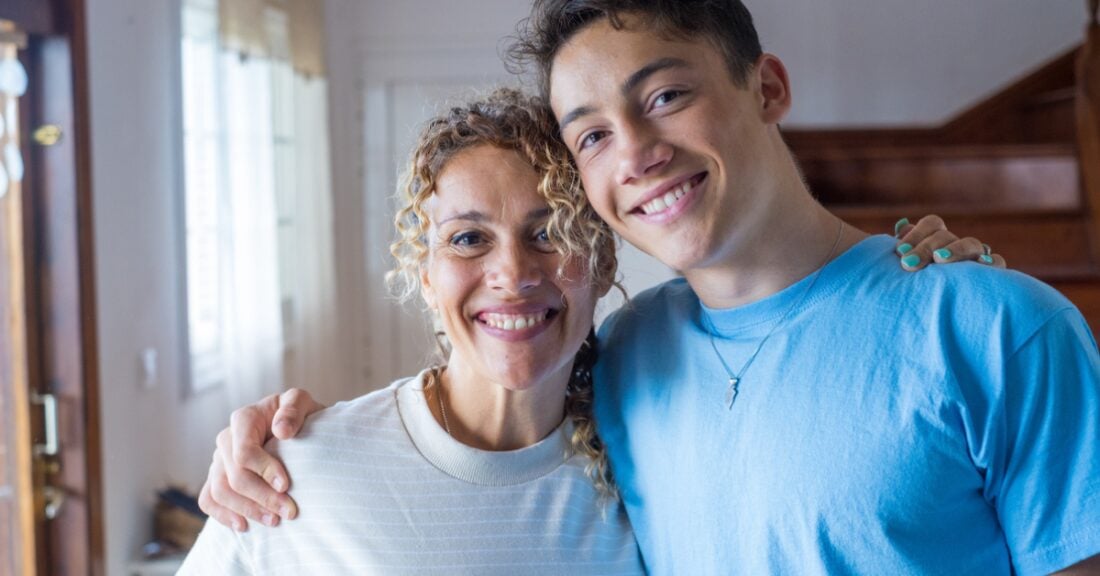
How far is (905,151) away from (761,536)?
3552 millimetres

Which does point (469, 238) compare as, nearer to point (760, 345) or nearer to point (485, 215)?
point (485, 215)

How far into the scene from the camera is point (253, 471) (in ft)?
4.77

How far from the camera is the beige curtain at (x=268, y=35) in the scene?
4.31 metres

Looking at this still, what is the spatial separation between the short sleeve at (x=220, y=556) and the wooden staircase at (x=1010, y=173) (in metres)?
2.84

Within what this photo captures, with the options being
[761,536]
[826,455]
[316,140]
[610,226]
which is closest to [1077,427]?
[826,455]

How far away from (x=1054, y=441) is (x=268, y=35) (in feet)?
14.0

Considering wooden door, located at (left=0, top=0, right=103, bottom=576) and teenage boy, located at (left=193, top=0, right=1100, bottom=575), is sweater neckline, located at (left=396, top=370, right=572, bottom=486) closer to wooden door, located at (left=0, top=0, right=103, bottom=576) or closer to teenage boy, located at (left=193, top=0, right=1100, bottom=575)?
teenage boy, located at (left=193, top=0, right=1100, bottom=575)

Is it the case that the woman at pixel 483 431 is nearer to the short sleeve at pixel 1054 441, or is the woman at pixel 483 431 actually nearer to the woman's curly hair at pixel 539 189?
the woman's curly hair at pixel 539 189

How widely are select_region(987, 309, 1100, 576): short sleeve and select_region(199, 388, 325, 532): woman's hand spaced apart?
0.86 m

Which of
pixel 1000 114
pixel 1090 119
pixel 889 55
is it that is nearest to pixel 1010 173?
pixel 1090 119

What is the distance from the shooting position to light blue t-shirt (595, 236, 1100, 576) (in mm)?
1146

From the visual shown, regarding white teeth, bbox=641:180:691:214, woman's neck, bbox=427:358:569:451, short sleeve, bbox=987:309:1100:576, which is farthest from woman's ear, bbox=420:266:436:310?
short sleeve, bbox=987:309:1100:576

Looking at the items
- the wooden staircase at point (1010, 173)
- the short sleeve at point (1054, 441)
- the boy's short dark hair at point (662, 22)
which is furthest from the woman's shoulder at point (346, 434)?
the wooden staircase at point (1010, 173)

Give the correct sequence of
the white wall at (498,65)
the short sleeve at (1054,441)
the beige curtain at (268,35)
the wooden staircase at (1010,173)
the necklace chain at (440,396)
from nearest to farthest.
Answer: the short sleeve at (1054,441)
the necklace chain at (440,396)
the wooden staircase at (1010,173)
the beige curtain at (268,35)
the white wall at (498,65)
